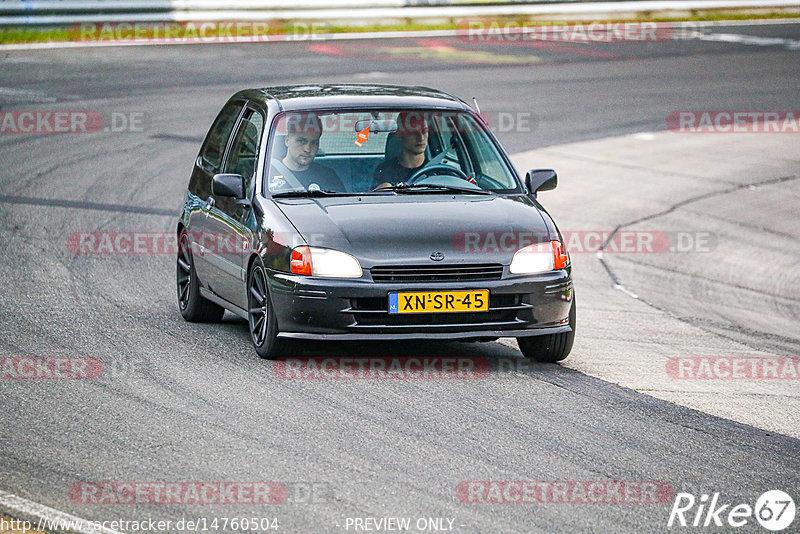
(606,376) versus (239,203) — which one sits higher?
(239,203)

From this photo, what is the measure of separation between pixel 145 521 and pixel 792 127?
62.1 feet

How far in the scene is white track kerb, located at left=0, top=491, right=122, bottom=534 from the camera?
5.27 m

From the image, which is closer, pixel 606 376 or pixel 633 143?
pixel 606 376

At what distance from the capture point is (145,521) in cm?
536

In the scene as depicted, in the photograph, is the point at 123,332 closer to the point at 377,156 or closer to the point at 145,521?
the point at 377,156

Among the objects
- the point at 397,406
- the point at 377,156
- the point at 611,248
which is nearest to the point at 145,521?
the point at 397,406
